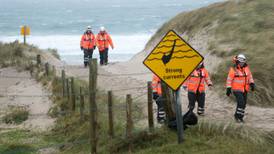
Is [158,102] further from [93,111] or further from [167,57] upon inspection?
[167,57]

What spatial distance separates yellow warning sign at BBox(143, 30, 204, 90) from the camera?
9414mm

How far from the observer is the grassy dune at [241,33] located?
1603cm

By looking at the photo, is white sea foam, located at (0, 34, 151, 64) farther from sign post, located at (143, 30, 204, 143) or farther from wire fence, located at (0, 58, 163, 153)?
sign post, located at (143, 30, 204, 143)

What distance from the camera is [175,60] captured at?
9.48 metres

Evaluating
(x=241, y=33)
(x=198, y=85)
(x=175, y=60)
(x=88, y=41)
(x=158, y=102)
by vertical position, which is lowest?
(x=158, y=102)

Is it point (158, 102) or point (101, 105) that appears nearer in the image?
point (158, 102)

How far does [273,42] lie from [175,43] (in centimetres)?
1002

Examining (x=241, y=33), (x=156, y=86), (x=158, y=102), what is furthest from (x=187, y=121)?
(x=241, y=33)

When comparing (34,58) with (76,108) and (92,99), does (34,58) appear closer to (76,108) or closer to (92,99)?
(76,108)

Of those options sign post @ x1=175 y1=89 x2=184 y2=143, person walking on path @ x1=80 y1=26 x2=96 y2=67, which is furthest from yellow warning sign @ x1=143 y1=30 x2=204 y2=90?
person walking on path @ x1=80 y1=26 x2=96 y2=67

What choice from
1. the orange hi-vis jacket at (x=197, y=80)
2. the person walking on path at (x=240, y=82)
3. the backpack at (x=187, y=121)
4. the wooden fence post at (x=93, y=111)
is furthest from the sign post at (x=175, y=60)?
the orange hi-vis jacket at (x=197, y=80)

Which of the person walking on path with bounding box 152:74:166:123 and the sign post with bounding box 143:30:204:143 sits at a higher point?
the sign post with bounding box 143:30:204:143

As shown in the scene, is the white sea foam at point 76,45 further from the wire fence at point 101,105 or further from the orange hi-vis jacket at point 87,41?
the wire fence at point 101,105

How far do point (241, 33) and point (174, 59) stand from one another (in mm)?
11770
